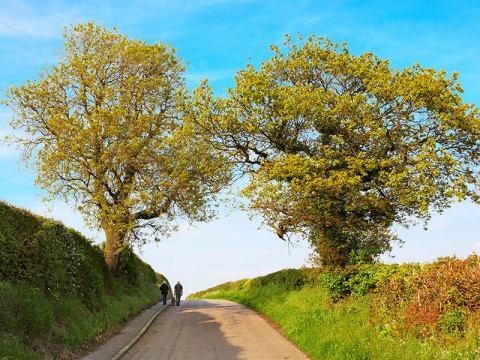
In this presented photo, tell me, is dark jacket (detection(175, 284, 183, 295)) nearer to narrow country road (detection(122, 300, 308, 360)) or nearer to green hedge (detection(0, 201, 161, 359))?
narrow country road (detection(122, 300, 308, 360))

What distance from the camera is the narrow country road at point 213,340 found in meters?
16.8

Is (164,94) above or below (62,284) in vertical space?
above

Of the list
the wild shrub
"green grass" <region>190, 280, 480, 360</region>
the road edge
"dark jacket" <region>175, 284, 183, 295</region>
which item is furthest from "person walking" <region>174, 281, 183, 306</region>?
the wild shrub

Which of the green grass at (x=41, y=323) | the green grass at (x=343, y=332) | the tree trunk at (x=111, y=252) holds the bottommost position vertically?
the green grass at (x=343, y=332)

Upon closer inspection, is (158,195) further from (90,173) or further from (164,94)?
(164,94)

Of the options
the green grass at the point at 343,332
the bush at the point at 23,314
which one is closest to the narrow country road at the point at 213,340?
the green grass at the point at 343,332

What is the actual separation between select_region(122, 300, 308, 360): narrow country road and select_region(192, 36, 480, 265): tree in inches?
231

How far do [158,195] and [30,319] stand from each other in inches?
514

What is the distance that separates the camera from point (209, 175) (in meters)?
28.9

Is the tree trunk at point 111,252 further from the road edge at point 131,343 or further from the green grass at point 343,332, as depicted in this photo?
the green grass at point 343,332

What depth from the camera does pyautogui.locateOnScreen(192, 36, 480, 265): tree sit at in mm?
24188

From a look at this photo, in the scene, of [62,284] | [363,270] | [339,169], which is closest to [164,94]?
[339,169]

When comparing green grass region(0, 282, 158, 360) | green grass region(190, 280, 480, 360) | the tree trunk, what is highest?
the tree trunk

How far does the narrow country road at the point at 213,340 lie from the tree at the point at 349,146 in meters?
5.87
